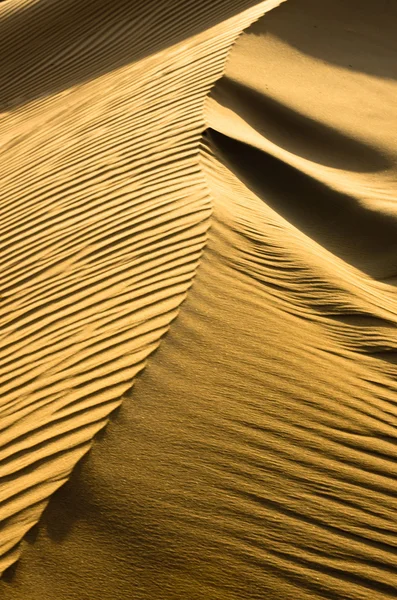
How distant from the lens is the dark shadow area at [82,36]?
9.60 metres

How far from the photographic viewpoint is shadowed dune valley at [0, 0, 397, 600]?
292 centimetres

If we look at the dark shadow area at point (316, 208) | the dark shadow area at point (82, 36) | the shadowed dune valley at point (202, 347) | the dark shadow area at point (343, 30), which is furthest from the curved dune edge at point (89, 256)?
the dark shadow area at point (82, 36)

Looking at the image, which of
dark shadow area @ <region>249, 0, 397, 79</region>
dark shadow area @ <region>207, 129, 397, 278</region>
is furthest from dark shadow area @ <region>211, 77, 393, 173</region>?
dark shadow area @ <region>249, 0, 397, 79</region>

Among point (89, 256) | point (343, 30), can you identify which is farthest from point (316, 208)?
point (343, 30)

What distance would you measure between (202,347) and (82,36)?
8172 mm

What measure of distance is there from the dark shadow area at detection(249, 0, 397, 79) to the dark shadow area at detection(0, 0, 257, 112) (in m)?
0.78

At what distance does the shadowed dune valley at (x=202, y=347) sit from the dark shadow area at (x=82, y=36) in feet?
7.13

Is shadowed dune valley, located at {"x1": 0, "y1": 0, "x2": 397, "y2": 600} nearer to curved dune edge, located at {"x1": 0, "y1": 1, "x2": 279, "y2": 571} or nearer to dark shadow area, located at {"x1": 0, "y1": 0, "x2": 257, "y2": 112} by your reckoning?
curved dune edge, located at {"x1": 0, "y1": 1, "x2": 279, "y2": 571}

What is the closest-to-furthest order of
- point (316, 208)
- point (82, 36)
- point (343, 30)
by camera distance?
point (316, 208) < point (343, 30) < point (82, 36)

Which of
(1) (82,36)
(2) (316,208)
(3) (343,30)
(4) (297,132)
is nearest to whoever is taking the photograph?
(2) (316,208)

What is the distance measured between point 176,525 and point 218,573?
0.25m

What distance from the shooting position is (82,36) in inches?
423

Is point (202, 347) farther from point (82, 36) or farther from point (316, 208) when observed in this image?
point (82, 36)

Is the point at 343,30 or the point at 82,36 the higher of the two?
the point at 343,30
